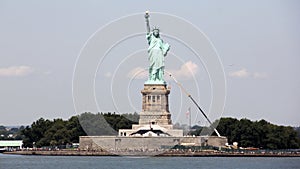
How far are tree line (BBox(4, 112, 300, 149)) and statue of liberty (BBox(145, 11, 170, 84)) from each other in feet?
15.7

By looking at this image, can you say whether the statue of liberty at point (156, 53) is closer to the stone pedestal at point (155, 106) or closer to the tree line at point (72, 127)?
the stone pedestal at point (155, 106)

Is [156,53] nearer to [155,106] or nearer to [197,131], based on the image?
[155,106]

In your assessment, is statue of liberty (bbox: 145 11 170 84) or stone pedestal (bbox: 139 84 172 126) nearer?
stone pedestal (bbox: 139 84 172 126)

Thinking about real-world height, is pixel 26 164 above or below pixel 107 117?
below

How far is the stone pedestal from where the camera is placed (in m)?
104

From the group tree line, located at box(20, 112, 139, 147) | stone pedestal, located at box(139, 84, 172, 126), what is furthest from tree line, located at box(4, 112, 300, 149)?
stone pedestal, located at box(139, 84, 172, 126)

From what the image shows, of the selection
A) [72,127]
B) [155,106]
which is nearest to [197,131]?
[72,127]

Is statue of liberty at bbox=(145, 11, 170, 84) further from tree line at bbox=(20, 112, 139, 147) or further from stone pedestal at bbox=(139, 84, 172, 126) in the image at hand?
tree line at bbox=(20, 112, 139, 147)

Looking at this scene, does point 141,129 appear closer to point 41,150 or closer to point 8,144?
point 41,150

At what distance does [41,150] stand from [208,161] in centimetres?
2611

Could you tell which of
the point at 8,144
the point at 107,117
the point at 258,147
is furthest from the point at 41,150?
the point at 8,144

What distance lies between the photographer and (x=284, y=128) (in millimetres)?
115000

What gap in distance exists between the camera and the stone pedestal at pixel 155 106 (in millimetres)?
104062

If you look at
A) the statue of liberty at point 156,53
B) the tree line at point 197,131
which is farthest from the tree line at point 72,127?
the statue of liberty at point 156,53
